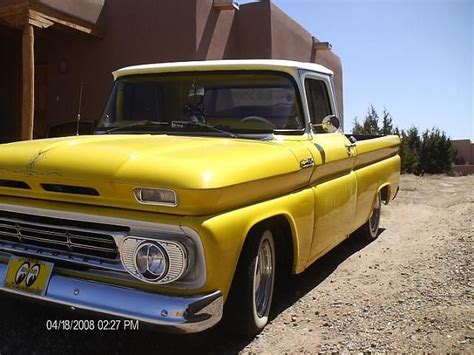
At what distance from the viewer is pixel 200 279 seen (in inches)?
103

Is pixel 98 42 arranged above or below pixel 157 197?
above

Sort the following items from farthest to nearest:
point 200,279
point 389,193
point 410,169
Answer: point 410,169, point 389,193, point 200,279

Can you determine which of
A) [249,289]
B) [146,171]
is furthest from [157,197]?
[249,289]

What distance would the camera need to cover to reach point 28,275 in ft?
9.37

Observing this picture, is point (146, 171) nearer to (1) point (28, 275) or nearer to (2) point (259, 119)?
(1) point (28, 275)

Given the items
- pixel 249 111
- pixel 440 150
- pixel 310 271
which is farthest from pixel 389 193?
pixel 440 150

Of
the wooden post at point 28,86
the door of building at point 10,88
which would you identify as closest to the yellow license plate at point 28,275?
the wooden post at point 28,86

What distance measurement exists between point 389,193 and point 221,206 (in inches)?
168

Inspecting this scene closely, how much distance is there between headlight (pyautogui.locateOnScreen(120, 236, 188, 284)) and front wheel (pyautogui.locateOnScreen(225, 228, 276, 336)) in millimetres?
526

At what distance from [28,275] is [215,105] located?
190cm

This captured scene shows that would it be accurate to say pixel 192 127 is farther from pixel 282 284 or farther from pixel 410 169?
pixel 410 169

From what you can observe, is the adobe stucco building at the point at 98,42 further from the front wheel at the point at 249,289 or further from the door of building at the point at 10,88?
the front wheel at the point at 249,289

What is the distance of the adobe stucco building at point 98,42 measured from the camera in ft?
31.1

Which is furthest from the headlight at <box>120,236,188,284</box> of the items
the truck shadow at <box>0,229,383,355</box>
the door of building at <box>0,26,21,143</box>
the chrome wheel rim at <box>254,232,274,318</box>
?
the door of building at <box>0,26,21,143</box>
